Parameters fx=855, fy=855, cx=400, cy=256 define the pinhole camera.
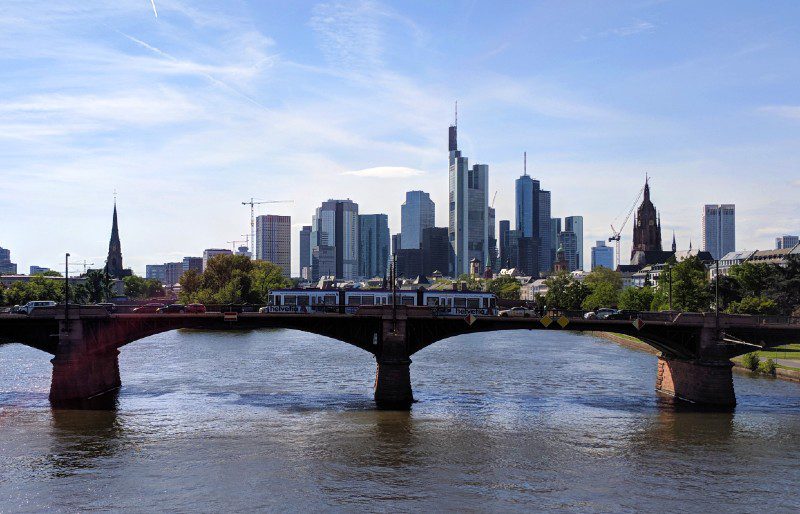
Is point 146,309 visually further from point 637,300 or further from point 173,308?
point 637,300

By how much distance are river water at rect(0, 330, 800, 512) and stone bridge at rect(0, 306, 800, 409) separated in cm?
318

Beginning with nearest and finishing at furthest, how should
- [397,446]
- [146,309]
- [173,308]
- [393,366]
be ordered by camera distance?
[397,446] < [393,366] < [146,309] < [173,308]

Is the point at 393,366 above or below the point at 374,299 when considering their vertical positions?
below

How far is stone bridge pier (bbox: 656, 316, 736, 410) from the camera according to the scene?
7744 cm

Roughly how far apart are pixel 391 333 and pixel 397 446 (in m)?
19.6

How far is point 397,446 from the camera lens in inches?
2350

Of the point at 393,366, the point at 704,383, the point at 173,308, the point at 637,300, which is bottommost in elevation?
the point at 704,383

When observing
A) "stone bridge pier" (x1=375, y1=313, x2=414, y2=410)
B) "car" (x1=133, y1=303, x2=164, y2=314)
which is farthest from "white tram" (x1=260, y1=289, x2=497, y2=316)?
"stone bridge pier" (x1=375, y1=313, x2=414, y2=410)

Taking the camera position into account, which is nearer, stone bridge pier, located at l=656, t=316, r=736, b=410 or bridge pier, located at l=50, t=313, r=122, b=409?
stone bridge pier, located at l=656, t=316, r=736, b=410

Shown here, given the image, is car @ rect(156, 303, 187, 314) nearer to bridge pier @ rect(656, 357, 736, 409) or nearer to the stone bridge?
the stone bridge

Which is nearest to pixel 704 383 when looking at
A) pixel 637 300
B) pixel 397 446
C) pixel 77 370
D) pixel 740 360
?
pixel 397 446

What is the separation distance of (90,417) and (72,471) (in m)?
18.2

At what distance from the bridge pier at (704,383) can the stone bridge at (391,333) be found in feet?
0.30

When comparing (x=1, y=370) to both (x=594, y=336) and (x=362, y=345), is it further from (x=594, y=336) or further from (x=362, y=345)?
(x=594, y=336)
